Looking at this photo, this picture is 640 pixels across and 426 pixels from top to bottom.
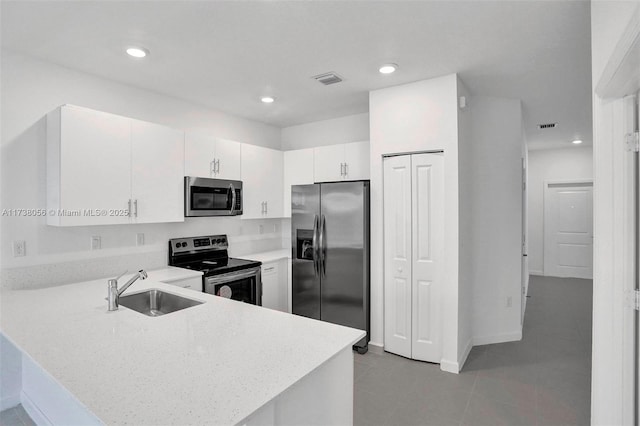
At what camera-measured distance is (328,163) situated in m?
4.23

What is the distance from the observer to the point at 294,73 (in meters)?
3.11

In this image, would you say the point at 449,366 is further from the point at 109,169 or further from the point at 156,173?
the point at 109,169

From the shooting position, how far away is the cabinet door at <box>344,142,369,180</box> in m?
3.96

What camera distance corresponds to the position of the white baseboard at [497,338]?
A: 149 inches

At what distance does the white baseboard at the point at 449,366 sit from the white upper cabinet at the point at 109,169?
2.92 m

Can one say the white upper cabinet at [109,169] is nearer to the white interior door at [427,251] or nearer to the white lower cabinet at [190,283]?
the white lower cabinet at [190,283]

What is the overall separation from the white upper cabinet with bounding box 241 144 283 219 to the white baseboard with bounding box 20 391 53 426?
2.51 meters

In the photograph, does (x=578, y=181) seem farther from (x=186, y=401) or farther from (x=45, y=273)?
(x=45, y=273)

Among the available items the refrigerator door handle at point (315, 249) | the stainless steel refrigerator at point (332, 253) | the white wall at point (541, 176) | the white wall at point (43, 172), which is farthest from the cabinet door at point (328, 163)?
the white wall at point (541, 176)

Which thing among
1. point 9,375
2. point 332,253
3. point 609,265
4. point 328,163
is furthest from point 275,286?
point 609,265

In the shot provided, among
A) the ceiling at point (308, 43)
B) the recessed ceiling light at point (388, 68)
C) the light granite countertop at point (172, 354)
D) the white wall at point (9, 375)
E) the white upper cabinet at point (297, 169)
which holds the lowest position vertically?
the white wall at point (9, 375)

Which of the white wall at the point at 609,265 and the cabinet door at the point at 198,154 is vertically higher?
the cabinet door at the point at 198,154

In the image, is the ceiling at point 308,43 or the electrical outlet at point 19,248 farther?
the electrical outlet at point 19,248

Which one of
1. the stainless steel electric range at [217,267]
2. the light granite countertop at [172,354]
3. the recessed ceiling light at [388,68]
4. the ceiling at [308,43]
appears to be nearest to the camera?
the light granite countertop at [172,354]
